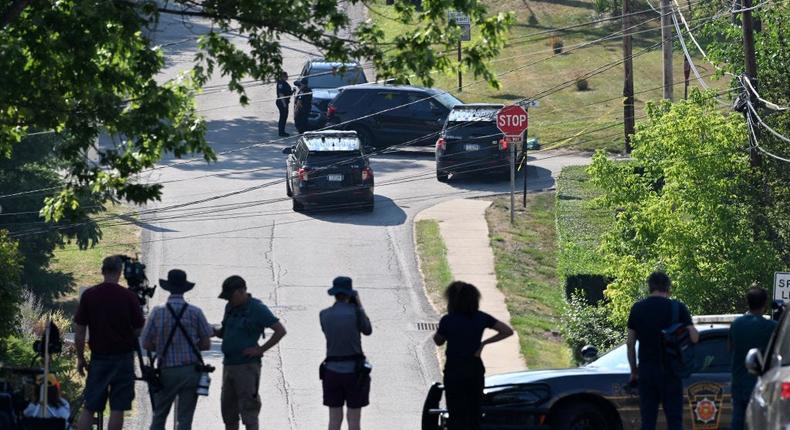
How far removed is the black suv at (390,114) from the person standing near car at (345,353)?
79.8ft

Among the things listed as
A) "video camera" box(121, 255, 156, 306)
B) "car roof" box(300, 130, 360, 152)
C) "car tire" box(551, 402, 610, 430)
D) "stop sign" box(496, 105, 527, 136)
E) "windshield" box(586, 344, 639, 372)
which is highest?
"video camera" box(121, 255, 156, 306)

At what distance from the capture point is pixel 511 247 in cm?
2966

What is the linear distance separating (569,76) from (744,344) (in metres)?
35.8

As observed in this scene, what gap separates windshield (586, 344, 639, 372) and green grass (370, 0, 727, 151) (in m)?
24.4

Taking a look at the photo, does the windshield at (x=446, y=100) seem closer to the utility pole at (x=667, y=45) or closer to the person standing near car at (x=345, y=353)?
the utility pole at (x=667, y=45)

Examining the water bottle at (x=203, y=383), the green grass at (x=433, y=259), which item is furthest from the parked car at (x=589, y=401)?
the green grass at (x=433, y=259)

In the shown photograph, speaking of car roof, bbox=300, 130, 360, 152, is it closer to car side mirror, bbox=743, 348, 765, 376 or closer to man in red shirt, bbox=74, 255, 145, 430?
man in red shirt, bbox=74, 255, 145, 430

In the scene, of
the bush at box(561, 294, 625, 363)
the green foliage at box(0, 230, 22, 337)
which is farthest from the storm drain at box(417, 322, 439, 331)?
the green foliage at box(0, 230, 22, 337)

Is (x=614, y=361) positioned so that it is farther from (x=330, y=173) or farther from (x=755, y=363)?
(x=330, y=173)

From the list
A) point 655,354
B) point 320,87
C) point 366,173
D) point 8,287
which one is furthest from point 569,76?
point 655,354

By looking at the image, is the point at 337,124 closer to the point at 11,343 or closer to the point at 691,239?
the point at 691,239

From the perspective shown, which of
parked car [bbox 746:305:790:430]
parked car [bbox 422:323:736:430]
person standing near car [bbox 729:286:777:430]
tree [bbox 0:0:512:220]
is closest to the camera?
parked car [bbox 746:305:790:430]

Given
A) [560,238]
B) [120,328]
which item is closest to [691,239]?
[560,238]

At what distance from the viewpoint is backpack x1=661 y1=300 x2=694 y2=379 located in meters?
11.0
